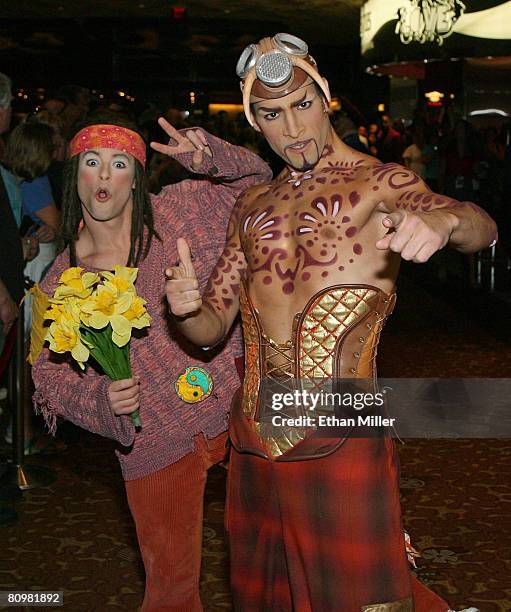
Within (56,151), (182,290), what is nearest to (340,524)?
(182,290)

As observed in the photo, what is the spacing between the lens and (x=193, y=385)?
2.95 metres

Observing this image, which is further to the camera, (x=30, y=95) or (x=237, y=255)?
(x=30, y=95)

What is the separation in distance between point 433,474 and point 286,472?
9.56ft

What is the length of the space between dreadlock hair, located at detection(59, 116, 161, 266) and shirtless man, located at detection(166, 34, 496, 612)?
520mm

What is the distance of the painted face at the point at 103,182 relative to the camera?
2.88 meters

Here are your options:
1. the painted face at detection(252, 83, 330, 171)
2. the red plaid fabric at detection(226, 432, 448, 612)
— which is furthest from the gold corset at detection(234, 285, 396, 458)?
the painted face at detection(252, 83, 330, 171)

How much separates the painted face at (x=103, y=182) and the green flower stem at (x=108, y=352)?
42 cm

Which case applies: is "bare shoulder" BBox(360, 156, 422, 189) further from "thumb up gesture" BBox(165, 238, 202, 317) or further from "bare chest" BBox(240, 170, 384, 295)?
"thumb up gesture" BBox(165, 238, 202, 317)

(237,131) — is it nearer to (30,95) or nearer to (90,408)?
(30,95)

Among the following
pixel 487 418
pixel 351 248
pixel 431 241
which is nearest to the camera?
pixel 431 241

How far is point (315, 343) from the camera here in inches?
94.6

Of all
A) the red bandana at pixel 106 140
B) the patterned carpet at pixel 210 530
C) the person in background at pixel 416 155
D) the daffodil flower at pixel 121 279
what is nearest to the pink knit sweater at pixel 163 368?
the red bandana at pixel 106 140

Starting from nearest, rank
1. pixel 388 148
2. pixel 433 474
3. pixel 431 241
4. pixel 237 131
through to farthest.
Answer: pixel 431 241, pixel 433 474, pixel 237 131, pixel 388 148

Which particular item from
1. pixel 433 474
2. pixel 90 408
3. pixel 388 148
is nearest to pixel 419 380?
pixel 433 474
